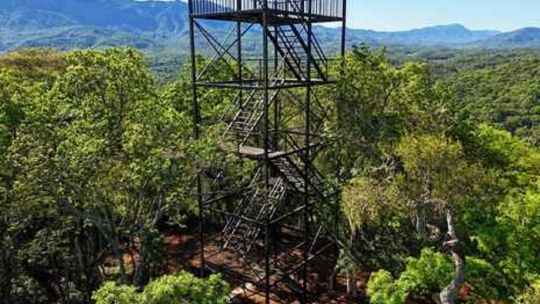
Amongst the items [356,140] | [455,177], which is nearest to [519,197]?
[455,177]

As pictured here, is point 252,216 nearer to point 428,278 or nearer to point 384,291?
point 384,291

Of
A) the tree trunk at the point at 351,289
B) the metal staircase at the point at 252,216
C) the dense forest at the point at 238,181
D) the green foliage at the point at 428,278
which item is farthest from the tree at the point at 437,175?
the metal staircase at the point at 252,216

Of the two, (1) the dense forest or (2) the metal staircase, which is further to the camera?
(2) the metal staircase

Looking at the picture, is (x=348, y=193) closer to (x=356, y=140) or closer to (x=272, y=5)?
(x=356, y=140)

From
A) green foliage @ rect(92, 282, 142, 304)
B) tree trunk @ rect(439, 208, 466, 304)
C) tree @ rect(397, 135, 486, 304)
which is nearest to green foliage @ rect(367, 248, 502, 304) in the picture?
tree trunk @ rect(439, 208, 466, 304)

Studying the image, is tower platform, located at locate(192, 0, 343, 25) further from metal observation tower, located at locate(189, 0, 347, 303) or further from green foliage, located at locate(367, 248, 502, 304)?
green foliage, located at locate(367, 248, 502, 304)

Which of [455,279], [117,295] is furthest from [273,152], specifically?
[117,295]
